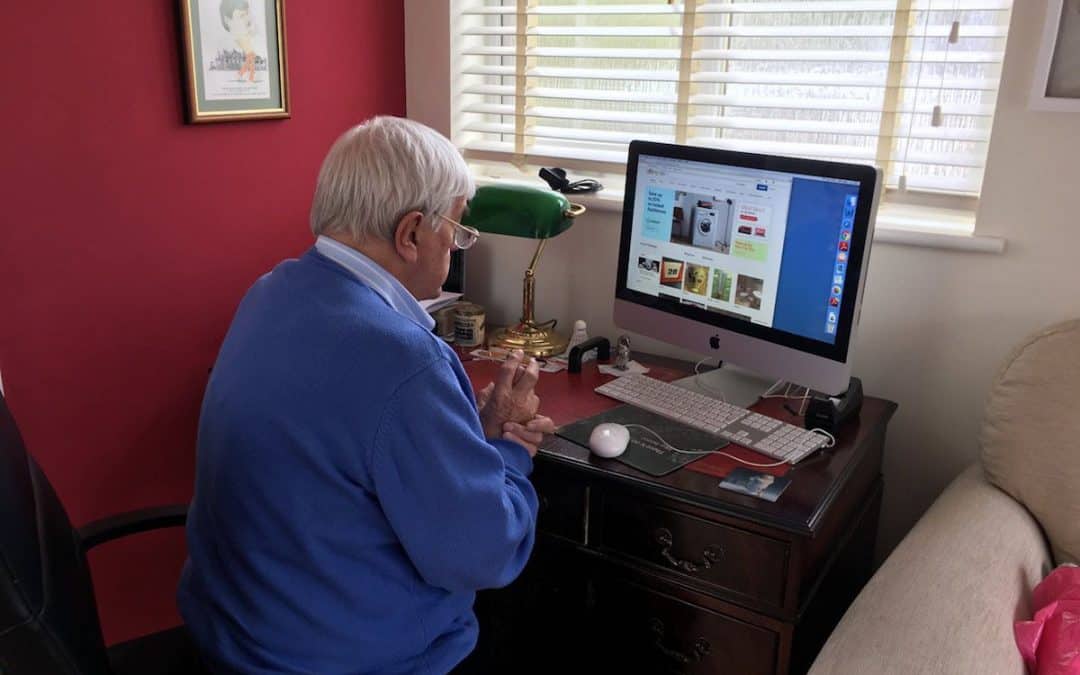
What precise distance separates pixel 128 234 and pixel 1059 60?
69.6 inches

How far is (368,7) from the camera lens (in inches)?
89.8

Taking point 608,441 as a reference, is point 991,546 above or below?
below

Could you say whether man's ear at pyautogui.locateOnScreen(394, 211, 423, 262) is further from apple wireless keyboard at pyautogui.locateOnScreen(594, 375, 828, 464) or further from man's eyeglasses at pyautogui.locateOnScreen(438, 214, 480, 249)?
apple wireless keyboard at pyautogui.locateOnScreen(594, 375, 828, 464)

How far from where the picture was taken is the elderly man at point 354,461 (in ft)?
3.80

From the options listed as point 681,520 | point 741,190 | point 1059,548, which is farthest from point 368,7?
point 1059,548

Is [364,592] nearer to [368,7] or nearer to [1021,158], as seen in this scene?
[1021,158]

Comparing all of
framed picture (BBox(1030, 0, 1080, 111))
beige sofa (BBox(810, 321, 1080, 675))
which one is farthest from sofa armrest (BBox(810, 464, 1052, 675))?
framed picture (BBox(1030, 0, 1080, 111))

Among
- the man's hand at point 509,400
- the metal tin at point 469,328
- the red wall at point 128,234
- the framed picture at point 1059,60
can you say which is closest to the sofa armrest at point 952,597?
the man's hand at point 509,400

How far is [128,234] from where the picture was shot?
1.79 metres

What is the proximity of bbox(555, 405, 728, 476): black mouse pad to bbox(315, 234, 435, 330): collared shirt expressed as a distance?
452 mm

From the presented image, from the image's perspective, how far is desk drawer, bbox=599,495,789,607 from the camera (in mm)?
1415

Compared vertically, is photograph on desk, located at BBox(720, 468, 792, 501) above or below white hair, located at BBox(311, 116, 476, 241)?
below

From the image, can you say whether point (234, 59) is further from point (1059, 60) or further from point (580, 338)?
point (1059, 60)

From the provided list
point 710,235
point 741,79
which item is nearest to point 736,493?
point 710,235
